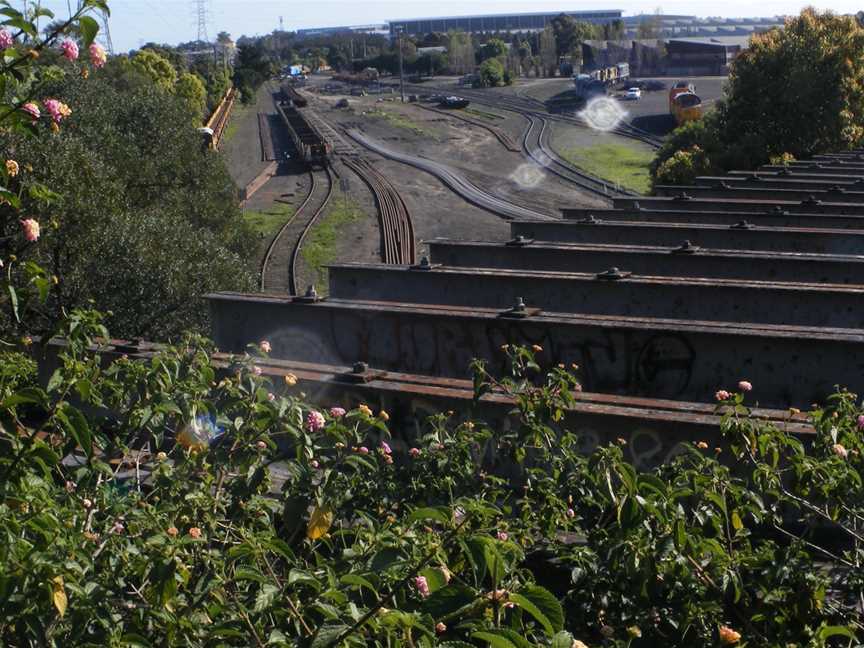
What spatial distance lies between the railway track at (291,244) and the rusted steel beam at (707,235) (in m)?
8.87

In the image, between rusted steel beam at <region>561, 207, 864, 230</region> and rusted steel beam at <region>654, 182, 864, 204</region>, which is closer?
rusted steel beam at <region>561, 207, 864, 230</region>

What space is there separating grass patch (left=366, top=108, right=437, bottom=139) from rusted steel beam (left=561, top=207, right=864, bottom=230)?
4249cm

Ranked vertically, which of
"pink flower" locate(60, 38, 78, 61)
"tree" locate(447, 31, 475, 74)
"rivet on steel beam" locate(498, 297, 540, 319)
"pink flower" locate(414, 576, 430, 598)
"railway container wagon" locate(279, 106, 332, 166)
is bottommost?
"railway container wagon" locate(279, 106, 332, 166)

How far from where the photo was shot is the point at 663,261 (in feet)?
37.9

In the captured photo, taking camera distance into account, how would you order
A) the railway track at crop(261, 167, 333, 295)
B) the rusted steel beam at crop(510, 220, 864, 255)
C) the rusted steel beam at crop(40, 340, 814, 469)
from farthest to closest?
the railway track at crop(261, 167, 333, 295) → the rusted steel beam at crop(510, 220, 864, 255) → the rusted steel beam at crop(40, 340, 814, 469)

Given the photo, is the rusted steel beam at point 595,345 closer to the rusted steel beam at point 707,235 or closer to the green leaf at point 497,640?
the rusted steel beam at point 707,235

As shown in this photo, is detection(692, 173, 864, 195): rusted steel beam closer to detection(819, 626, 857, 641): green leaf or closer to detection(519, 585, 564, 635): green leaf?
detection(819, 626, 857, 641): green leaf

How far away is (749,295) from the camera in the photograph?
379 inches

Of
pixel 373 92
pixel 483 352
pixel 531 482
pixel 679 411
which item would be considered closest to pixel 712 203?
pixel 483 352

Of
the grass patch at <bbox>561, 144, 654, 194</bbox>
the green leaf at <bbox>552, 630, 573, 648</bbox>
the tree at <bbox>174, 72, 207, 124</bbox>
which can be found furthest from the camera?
the tree at <bbox>174, 72, 207, 124</bbox>

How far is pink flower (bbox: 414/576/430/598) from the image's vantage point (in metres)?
2.63

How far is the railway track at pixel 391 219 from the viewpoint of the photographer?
1043 inches

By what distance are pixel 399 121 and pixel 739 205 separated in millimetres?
51357

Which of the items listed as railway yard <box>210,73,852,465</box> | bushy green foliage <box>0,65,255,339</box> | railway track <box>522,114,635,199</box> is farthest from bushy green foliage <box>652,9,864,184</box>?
bushy green foliage <box>0,65,255,339</box>
